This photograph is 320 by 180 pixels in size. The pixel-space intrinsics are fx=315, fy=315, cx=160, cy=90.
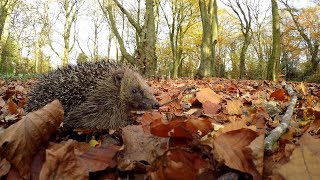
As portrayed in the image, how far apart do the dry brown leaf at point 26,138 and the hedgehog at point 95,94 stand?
0.99m

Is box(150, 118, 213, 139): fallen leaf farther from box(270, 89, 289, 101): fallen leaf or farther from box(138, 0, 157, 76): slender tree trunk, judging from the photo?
box(138, 0, 157, 76): slender tree trunk

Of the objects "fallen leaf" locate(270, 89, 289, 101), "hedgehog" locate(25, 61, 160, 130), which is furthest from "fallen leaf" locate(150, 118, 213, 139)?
"fallen leaf" locate(270, 89, 289, 101)

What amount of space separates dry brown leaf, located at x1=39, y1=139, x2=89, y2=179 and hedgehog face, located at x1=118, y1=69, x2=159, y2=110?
5.53ft

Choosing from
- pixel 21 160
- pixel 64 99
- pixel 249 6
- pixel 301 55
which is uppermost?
pixel 249 6

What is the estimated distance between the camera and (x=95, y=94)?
2902 millimetres

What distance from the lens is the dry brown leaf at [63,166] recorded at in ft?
4.42

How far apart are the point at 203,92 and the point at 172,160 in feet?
8.02

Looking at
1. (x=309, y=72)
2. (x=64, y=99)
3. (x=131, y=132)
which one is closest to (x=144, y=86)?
(x=64, y=99)

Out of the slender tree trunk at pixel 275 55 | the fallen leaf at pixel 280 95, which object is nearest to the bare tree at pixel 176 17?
the slender tree trunk at pixel 275 55

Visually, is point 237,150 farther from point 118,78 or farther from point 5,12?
point 5,12

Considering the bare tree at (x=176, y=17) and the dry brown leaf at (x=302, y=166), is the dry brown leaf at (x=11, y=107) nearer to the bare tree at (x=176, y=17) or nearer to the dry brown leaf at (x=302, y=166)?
the dry brown leaf at (x=302, y=166)

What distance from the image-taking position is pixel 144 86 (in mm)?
3270

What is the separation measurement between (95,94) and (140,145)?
4.40 ft

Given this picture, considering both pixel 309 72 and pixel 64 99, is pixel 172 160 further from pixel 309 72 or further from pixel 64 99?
pixel 309 72
